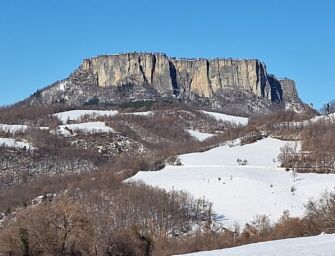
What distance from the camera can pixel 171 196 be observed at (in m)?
75.2

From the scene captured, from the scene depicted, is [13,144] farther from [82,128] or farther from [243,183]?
[243,183]

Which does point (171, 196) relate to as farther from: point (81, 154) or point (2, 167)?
point (81, 154)

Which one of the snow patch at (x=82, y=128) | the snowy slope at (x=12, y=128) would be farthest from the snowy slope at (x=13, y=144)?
the snow patch at (x=82, y=128)

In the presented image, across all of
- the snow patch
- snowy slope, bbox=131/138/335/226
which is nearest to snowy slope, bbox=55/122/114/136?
the snow patch

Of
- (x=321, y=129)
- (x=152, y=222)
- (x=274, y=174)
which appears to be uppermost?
(x=321, y=129)

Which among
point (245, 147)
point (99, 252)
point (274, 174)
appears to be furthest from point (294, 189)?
point (99, 252)

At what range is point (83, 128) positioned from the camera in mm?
180750

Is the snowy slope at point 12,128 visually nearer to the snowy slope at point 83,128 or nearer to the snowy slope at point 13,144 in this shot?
the snowy slope at point 83,128

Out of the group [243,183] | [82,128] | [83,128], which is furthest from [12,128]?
[243,183]

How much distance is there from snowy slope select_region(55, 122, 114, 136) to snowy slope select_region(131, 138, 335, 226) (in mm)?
75063

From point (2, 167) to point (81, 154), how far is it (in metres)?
26.4

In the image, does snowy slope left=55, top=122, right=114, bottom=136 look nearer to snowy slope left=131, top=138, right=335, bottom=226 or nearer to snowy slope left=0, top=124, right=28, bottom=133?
snowy slope left=0, top=124, right=28, bottom=133

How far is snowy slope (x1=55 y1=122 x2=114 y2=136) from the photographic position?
177125 mm

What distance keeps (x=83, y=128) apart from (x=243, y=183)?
Answer: 345 ft
